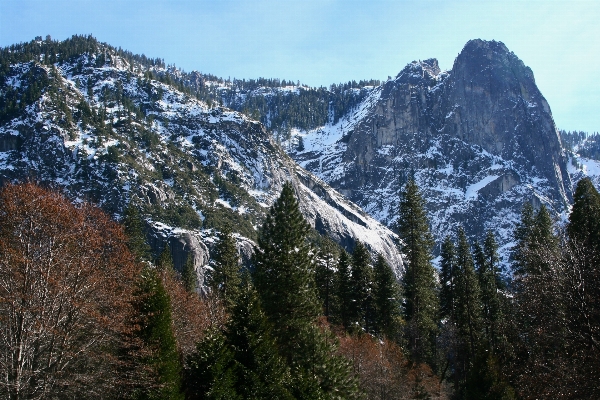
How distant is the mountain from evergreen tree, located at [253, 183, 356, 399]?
96257 millimetres

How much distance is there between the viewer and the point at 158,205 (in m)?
138

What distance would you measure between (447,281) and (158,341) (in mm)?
41033

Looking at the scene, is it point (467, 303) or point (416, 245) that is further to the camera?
point (467, 303)

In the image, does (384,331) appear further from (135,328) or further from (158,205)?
(158,205)

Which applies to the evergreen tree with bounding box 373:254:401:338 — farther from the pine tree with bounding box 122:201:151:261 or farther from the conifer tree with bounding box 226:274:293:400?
the conifer tree with bounding box 226:274:293:400

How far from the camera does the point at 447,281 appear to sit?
179ft

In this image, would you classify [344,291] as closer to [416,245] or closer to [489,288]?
[416,245]

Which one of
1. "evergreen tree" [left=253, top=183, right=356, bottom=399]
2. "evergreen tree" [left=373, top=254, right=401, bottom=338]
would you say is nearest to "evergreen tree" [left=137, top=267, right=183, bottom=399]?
"evergreen tree" [left=253, top=183, right=356, bottom=399]

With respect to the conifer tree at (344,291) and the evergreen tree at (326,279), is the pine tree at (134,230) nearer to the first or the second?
the evergreen tree at (326,279)

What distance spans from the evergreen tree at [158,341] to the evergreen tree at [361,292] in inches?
1195

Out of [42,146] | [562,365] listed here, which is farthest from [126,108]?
[562,365]

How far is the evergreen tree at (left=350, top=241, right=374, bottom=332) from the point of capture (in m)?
49.8

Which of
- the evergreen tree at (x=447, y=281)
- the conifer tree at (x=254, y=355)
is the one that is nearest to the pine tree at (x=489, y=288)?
the evergreen tree at (x=447, y=281)

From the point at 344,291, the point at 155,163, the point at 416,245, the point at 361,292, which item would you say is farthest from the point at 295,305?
the point at 155,163
